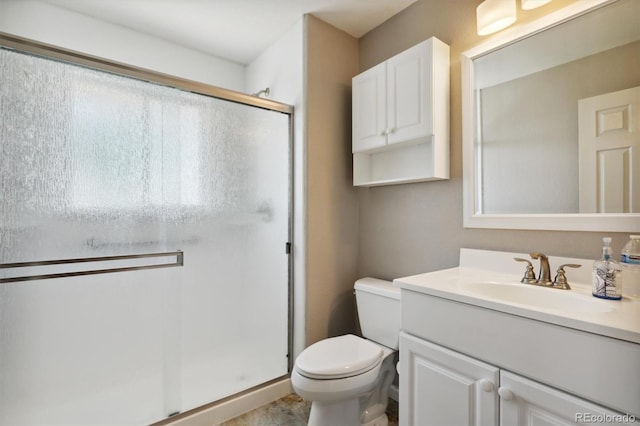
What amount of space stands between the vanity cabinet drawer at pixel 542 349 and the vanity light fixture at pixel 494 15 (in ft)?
4.00

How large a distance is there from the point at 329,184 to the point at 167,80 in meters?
1.05

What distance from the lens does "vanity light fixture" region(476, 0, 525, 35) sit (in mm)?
1300

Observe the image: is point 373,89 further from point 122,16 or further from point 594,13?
point 122,16

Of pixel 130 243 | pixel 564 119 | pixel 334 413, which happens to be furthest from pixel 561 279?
pixel 130 243

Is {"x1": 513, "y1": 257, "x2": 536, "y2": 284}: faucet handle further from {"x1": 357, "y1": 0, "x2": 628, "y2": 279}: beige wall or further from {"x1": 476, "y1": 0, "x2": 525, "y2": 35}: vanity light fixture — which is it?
{"x1": 476, "y1": 0, "x2": 525, "y2": 35}: vanity light fixture

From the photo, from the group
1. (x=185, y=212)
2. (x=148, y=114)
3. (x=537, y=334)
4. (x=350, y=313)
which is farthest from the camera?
(x=350, y=313)

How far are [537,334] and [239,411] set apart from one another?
156 cm

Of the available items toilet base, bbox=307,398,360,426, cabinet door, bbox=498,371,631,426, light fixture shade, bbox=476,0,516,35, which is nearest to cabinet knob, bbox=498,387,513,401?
cabinet door, bbox=498,371,631,426

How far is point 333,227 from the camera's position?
78.8 inches

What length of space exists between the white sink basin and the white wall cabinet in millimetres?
589

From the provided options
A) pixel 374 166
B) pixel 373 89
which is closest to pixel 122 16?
pixel 373 89

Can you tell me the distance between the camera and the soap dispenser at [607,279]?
3.17 feet

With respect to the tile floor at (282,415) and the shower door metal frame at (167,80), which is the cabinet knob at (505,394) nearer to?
the tile floor at (282,415)

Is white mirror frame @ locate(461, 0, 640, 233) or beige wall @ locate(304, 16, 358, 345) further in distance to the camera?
beige wall @ locate(304, 16, 358, 345)
